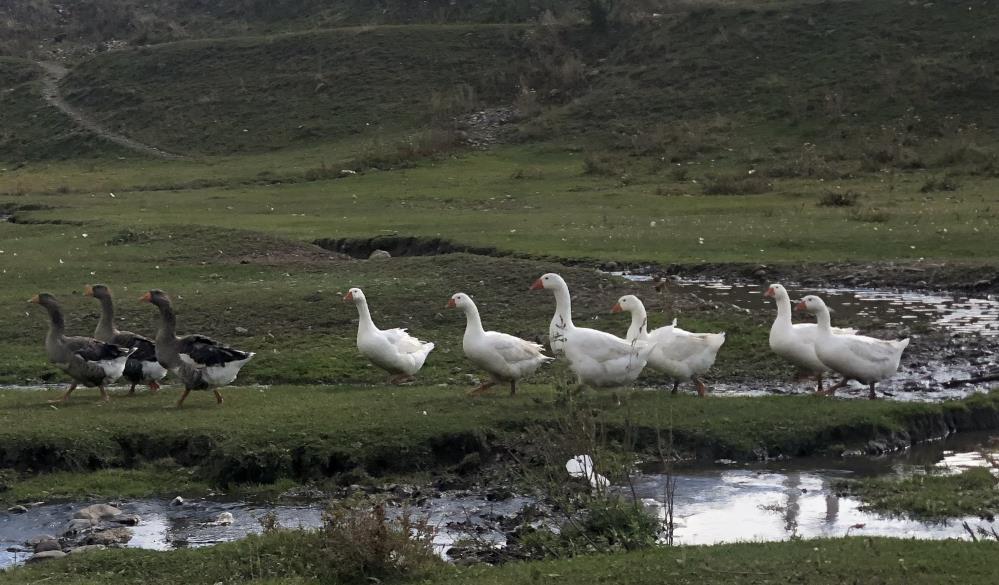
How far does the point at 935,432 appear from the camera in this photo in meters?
17.3

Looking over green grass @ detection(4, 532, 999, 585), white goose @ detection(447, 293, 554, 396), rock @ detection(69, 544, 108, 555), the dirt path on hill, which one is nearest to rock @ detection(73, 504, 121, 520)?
rock @ detection(69, 544, 108, 555)

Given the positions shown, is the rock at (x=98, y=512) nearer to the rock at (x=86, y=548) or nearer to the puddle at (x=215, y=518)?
the puddle at (x=215, y=518)

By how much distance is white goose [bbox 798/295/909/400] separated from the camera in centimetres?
1805

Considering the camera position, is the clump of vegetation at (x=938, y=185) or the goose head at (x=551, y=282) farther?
the clump of vegetation at (x=938, y=185)

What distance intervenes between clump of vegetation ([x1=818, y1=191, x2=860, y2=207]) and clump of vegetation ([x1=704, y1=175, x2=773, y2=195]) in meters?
3.70

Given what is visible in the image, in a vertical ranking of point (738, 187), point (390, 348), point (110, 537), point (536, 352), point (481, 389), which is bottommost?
point (738, 187)

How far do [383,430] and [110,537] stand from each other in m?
4.01

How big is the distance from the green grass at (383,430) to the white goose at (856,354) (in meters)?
0.59

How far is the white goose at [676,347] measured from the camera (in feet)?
59.1

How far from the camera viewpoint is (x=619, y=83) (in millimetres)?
61875

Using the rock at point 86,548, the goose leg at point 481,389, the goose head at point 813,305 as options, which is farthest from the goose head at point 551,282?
the rock at point 86,548

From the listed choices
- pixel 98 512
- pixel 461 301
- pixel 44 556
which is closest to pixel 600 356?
pixel 461 301

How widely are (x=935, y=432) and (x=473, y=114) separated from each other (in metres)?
48.1

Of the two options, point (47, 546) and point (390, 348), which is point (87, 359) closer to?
point (390, 348)
